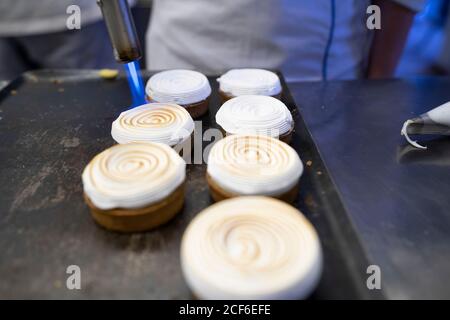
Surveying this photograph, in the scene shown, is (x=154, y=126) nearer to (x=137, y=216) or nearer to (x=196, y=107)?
(x=196, y=107)

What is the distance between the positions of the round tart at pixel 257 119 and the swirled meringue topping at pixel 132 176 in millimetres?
268

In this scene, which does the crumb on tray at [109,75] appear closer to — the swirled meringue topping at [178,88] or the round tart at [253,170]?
the swirled meringue topping at [178,88]

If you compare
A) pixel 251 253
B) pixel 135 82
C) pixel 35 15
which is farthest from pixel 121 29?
pixel 35 15

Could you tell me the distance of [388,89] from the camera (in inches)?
63.4

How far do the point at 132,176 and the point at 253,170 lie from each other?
0.30m

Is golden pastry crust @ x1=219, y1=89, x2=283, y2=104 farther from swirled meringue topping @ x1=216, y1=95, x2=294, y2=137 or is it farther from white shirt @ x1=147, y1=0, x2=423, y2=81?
white shirt @ x1=147, y1=0, x2=423, y2=81

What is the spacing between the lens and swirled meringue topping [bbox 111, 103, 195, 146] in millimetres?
1146

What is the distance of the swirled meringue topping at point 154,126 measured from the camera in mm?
1146

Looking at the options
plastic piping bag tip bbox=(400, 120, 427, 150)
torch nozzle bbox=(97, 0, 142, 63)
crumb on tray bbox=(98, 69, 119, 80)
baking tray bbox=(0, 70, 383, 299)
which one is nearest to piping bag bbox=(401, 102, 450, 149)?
plastic piping bag tip bbox=(400, 120, 427, 150)

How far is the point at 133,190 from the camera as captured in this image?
2.94ft

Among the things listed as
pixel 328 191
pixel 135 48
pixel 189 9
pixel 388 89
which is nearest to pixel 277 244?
pixel 328 191

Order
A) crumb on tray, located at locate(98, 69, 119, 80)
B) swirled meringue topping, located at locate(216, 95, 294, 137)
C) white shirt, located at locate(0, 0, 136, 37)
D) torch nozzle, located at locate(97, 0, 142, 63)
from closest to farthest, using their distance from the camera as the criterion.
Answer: torch nozzle, located at locate(97, 0, 142, 63) → swirled meringue topping, located at locate(216, 95, 294, 137) → crumb on tray, located at locate(98, 69, 119, 80) → white shirt, located at locate(0, 0, 136, 37)

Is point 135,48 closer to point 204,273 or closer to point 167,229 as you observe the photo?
point 167,229
